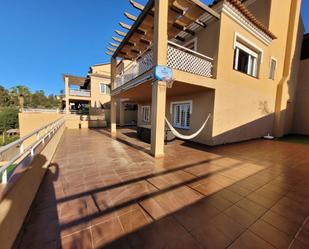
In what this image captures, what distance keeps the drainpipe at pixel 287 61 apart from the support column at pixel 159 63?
9.15 m

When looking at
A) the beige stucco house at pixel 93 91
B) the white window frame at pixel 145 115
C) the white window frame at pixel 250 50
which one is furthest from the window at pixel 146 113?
the beige stucco house at pixel 93 91

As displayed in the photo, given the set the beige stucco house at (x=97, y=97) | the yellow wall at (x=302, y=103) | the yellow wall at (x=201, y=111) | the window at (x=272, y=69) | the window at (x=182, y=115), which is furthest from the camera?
the beige stucco house at (x=97, y=97)

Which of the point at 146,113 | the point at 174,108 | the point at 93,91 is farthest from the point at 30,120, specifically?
the point at 174,108

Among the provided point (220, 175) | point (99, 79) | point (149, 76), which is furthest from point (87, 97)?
point (220, 175)

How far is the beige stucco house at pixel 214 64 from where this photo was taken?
4.69 meters

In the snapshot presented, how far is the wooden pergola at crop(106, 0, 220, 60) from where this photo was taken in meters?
4.82

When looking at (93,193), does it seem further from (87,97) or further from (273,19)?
(87,97)

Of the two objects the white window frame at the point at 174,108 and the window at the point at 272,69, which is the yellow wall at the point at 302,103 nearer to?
the window at the point at 272,69

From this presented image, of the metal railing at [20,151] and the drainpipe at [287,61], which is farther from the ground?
the drainpipe at [287,61]

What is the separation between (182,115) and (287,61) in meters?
8.05

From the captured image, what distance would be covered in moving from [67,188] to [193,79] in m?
4.96

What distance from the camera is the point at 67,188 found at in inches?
104

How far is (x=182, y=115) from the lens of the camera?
7766 mm

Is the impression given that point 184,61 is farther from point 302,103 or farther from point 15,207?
point 302,103
